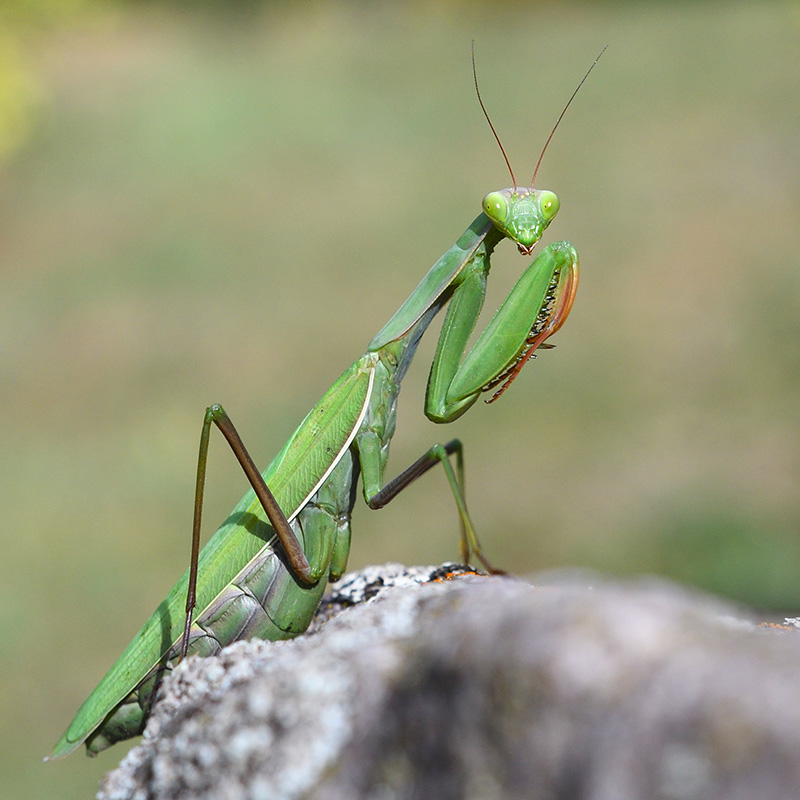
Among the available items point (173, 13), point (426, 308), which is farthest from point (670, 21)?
point (426, 308)

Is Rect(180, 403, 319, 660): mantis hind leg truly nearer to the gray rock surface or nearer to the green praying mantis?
the green praying mantis

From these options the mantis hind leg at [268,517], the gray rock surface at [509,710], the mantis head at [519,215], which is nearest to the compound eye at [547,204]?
the mantis head at [519,215]

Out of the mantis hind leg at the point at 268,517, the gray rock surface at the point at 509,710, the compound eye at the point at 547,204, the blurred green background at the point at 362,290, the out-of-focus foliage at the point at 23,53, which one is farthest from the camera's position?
the out-of-focus foliage at the point at 23,53

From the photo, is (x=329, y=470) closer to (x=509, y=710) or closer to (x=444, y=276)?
(x=444, y=276)

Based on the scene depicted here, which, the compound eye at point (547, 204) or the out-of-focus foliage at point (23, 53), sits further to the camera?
the out-of-focus foliage at point (23, 53)

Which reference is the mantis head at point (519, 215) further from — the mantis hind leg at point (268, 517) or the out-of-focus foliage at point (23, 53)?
the out-of-focus foliage at point (23, 53)

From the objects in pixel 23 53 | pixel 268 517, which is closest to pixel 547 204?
pixel 268 517

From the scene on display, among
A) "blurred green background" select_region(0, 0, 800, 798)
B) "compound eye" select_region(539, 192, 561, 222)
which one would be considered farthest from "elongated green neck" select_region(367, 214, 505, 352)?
"blurred green background" select_region(0, 0, 800, 798)
